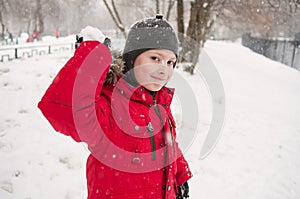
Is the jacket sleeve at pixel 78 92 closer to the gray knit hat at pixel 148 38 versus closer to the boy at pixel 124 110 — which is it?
the boy at pixel 124 110

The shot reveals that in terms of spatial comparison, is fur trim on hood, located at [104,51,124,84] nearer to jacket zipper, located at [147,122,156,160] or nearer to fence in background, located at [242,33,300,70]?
jacket zipper, located at [147,122,156,160]

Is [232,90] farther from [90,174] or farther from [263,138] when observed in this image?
[90,174]

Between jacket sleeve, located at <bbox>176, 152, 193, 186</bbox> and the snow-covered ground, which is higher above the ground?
jacket sleeve, located at <bbox>176, 152, 193, 186</bbox>

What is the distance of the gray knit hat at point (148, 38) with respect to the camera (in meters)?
1.59

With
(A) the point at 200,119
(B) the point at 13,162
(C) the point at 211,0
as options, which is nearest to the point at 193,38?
(C) the point at 211,0

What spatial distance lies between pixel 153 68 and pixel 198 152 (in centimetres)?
392

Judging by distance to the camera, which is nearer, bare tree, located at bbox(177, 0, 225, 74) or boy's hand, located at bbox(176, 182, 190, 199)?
boy's hand, located at bbox(176, 182, 190, 199)

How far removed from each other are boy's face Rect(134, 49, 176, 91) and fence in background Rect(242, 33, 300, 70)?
1725 centimetres

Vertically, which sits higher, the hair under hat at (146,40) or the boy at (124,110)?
the hair under hat at (146,40)

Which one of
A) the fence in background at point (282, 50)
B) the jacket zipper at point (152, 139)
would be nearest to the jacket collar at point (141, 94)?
the jacket zipper at point (152, 139)

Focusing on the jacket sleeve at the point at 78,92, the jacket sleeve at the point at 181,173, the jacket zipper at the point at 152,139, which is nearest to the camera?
the jacket sleeve at the point at 78,92

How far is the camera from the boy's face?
1.52m

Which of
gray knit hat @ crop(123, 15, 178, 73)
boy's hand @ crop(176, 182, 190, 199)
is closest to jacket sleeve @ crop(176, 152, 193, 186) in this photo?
boy's hand @ crop(176, 182, 190, 199)

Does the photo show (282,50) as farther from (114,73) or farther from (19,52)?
(114,73)
